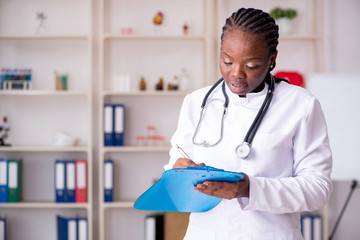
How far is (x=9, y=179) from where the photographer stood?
328 cm

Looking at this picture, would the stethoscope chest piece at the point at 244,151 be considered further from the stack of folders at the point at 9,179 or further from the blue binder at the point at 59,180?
the stack of folders at the point at 9,179

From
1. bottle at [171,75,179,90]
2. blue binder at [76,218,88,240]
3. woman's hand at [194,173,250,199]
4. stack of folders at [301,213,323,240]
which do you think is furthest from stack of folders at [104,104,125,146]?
woman's hand at [194,173,250,199]

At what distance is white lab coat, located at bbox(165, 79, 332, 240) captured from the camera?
40.0 inches

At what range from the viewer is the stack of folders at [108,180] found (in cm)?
331

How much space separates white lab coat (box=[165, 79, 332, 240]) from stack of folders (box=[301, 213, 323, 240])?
2.42 metres

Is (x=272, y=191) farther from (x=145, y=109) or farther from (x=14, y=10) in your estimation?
(x=14, y=10)

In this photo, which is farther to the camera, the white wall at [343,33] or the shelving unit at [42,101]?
the white wall at [343,33]

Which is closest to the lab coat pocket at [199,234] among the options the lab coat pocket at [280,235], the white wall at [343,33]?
the lab coat pocket at [280,235]

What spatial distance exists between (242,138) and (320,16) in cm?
281

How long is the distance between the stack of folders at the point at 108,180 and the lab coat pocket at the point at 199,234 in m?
2.22

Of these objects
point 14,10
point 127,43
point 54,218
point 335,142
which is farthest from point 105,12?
point 335,142

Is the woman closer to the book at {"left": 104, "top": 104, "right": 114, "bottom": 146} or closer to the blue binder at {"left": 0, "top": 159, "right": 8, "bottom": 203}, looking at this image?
the book at {"left": 104, "top": 104, "right": 114, "bottom": 146}

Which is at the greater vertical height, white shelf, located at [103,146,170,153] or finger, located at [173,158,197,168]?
finger, located at [173,158,197,168]

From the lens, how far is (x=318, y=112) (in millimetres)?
1093
